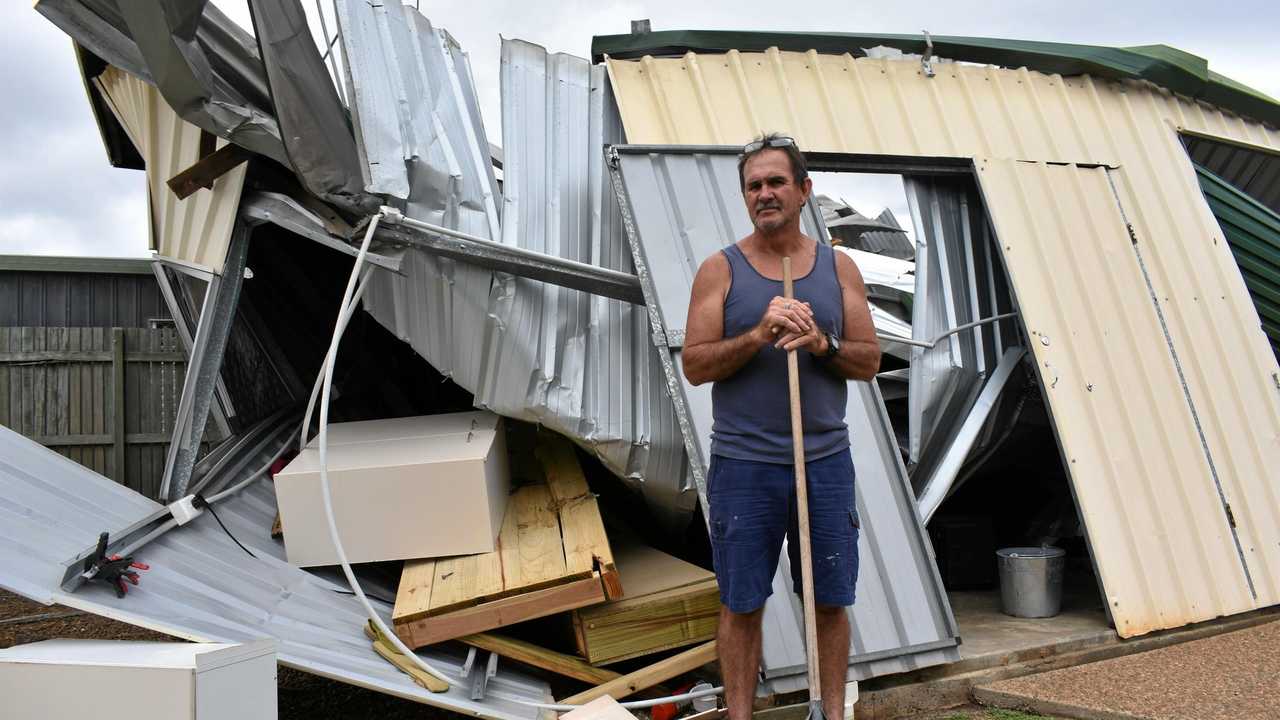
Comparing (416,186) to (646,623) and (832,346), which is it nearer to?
(646,623)

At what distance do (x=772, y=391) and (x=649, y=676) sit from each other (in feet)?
4.93

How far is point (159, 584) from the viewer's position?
127 inches

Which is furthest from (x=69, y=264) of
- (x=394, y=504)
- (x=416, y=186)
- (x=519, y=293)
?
(x=394, y=504)

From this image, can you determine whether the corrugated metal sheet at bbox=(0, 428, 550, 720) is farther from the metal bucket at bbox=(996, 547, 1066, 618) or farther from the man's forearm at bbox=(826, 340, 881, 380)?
the metal bucket at bbox=(996, 547, 1066, 618)

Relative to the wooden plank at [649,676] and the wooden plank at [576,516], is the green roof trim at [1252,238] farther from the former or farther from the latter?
the wooden plank at [649,676]

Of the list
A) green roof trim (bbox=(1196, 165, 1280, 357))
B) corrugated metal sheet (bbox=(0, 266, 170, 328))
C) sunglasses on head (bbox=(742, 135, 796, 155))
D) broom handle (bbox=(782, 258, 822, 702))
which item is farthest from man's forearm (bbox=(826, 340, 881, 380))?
corrugated metal sheet (bbox=(0, 266, 170, 328))

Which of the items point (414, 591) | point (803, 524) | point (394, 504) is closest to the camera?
point (803, 524)

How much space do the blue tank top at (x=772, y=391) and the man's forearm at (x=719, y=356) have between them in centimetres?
5

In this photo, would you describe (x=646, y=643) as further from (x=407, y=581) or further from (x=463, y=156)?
(x=463, y=156)

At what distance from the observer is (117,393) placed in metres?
8.14

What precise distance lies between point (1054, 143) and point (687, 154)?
2.25 meters

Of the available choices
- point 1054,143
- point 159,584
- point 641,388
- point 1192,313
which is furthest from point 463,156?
point 1192,313

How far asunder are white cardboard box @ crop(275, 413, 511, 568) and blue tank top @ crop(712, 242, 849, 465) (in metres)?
1.37

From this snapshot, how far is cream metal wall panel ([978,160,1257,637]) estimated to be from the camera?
4.53 meters
